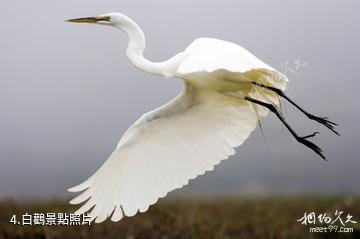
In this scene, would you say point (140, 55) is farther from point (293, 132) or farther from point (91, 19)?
point (293, 132)

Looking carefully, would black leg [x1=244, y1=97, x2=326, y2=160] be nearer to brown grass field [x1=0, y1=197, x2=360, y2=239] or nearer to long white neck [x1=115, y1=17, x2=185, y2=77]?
long white neck [x1=115, y1=17, x2=185, y2=77]

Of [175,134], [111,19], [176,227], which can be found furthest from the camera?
[176,227]

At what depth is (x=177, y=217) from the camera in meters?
7.18

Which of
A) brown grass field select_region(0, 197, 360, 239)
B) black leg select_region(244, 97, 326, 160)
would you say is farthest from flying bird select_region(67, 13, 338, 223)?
Result: brown grass field select_region(0, 197, 360, 239)

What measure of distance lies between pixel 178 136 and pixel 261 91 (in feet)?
2.88

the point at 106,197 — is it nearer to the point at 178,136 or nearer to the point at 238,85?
the point at 178,136

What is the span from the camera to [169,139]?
5.42 m

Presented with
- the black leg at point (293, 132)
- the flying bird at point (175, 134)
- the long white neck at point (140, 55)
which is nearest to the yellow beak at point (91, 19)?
the flying bird at point (175, 134)

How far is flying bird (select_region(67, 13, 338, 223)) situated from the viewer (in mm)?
5066

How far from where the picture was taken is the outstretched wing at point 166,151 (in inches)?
207

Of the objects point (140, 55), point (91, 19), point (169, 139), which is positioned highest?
point (91, 19)

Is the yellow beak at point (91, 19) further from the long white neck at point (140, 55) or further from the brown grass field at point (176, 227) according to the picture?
the brown grass field at point (176, 227)

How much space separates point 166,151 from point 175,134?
0.59 feet

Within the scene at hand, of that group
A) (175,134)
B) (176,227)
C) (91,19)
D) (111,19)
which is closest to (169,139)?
(175,134)
